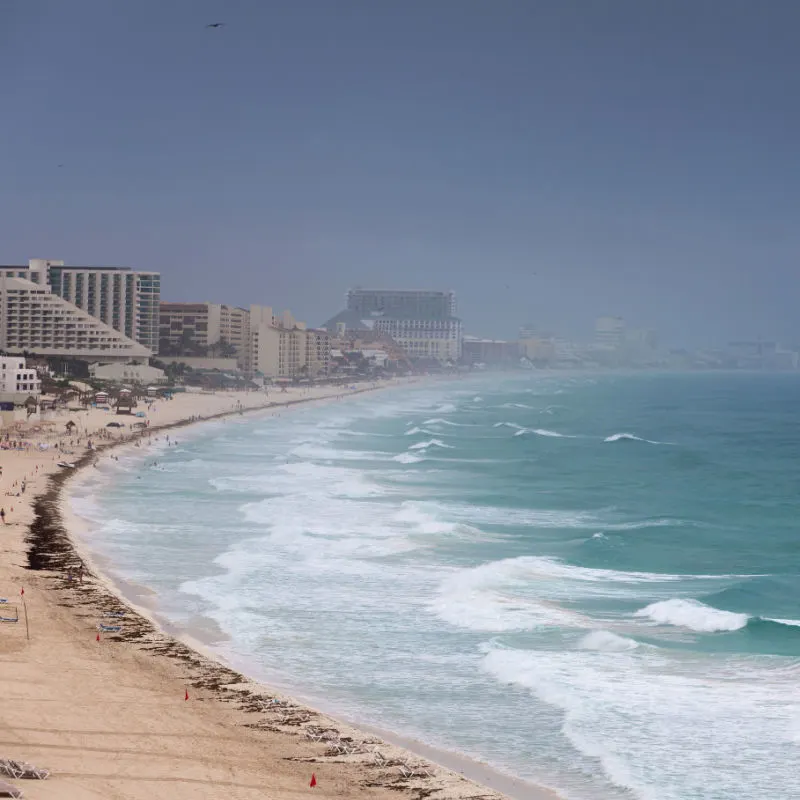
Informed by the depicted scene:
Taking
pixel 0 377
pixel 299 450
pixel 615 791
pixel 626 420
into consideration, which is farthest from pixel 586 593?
pixel 626 420

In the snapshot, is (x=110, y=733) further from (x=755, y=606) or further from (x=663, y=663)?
(x=755, y=606)

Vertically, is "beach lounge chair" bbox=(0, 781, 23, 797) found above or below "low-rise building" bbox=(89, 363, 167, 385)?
below

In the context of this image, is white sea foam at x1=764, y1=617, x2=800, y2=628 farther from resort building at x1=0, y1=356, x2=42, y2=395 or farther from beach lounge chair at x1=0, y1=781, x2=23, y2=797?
resort building at x1=0, y1=356, x2=42, y2=395

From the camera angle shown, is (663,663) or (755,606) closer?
(663,663)

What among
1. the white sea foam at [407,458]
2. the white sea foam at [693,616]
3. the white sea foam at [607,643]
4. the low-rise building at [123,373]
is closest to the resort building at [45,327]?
the low-rise building at [123,373]

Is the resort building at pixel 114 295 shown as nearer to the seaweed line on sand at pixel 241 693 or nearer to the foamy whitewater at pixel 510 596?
the foamy whitewater at pixel 510 596

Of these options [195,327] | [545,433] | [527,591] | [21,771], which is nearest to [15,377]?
[545,433]

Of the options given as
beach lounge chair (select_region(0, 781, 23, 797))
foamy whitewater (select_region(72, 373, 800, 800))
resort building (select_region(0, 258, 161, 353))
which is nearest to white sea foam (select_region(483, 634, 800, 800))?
foamy whitewater (select_region(72, 373, 800, 800))
